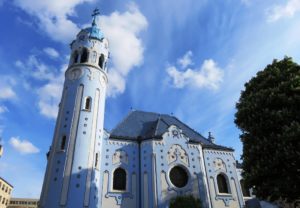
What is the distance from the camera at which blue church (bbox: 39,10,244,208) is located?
885 inches

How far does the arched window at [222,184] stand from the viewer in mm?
28150

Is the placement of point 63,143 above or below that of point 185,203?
above

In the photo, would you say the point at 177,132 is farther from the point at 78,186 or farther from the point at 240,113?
the point at 240,113

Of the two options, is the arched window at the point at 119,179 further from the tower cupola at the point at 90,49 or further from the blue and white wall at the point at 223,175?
the tower cupola at the point at 90,49

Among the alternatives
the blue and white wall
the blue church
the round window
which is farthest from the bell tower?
the blue and white wall

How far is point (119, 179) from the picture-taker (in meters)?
25.5

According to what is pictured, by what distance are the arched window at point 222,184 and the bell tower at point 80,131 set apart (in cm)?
1401

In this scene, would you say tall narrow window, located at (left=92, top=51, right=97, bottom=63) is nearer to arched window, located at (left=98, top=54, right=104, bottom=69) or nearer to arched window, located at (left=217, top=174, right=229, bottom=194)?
arched window, located at (left=98, top=54, right=104, bottom=69)

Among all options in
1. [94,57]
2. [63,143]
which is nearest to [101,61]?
[94,57]

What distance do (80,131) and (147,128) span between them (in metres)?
9.57

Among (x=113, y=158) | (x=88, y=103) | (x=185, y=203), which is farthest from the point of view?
(x=88, y=103)

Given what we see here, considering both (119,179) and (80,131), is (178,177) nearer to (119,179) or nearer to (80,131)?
(119,179)

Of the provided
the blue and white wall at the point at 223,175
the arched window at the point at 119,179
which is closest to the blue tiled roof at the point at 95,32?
the arched window at the point at 119,179

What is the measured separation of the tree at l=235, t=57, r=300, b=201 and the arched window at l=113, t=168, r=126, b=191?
14425mm
